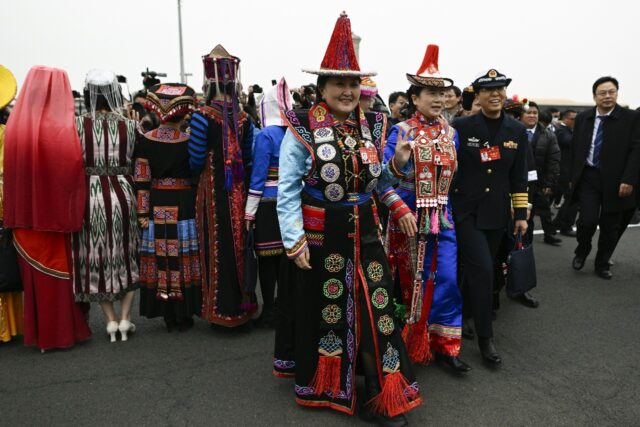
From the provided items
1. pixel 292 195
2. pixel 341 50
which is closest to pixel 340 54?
pixel 341 50

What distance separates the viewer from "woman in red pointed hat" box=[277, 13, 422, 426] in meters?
2.66

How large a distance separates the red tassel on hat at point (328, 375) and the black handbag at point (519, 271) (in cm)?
172

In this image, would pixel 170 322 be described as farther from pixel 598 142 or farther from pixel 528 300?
pixel 598 142

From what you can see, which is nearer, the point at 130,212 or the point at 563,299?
the point at 130,212

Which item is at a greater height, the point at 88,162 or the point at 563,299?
the point at 88,162

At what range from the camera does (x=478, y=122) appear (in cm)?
354

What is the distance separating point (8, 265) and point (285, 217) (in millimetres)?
2332

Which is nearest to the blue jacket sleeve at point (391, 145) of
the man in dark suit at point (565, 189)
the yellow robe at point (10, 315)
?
the yellow robe at point (10, 315)

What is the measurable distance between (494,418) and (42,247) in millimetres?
3211

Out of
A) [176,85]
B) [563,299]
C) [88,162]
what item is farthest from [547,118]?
[88,162]

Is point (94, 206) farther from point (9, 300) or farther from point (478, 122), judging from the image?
point (478, 122)

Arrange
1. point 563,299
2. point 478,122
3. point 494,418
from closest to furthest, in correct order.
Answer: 1. point 494,418
2. point 478,122
3. point 563,299

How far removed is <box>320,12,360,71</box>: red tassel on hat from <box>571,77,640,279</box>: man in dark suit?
3840 mm

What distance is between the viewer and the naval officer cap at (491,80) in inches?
136
